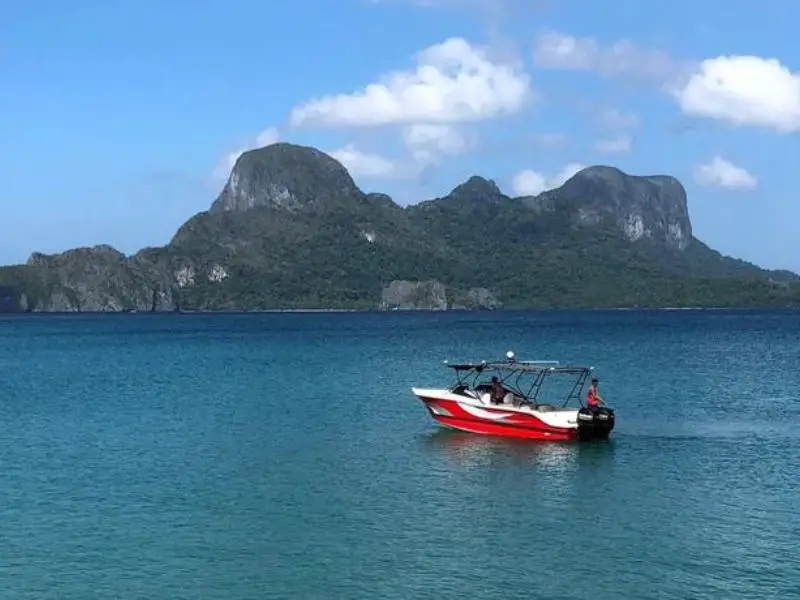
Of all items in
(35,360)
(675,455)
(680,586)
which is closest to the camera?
(680,586)

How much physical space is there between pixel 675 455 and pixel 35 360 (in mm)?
91997

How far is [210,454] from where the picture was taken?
161 feet

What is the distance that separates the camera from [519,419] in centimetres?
5209

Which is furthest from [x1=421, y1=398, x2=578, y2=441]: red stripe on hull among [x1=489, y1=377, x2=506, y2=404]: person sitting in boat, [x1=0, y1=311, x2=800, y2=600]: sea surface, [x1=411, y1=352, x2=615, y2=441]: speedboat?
[x1=0, y1=311, x2=800, y2=600]: sea surface

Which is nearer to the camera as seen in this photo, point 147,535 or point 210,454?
point 147,535

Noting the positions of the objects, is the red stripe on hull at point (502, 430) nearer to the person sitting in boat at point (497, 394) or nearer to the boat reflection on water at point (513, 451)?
the boat reflection on water at point (513, 451)

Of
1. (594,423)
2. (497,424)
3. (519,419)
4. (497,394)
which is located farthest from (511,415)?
(594,423)

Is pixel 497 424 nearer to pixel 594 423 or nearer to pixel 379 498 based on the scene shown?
pixel 594 423

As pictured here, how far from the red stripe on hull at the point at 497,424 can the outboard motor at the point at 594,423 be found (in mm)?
455

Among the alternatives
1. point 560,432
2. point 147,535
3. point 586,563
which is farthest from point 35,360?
point 586,563

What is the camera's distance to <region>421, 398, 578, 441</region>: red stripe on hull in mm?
51594

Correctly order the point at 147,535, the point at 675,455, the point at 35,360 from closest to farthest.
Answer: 1. the point at 147,535
2. the point at 675,455
3. the point at 35,360

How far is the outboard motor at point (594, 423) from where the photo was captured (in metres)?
51.1

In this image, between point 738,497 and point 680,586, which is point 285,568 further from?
point 738,497
